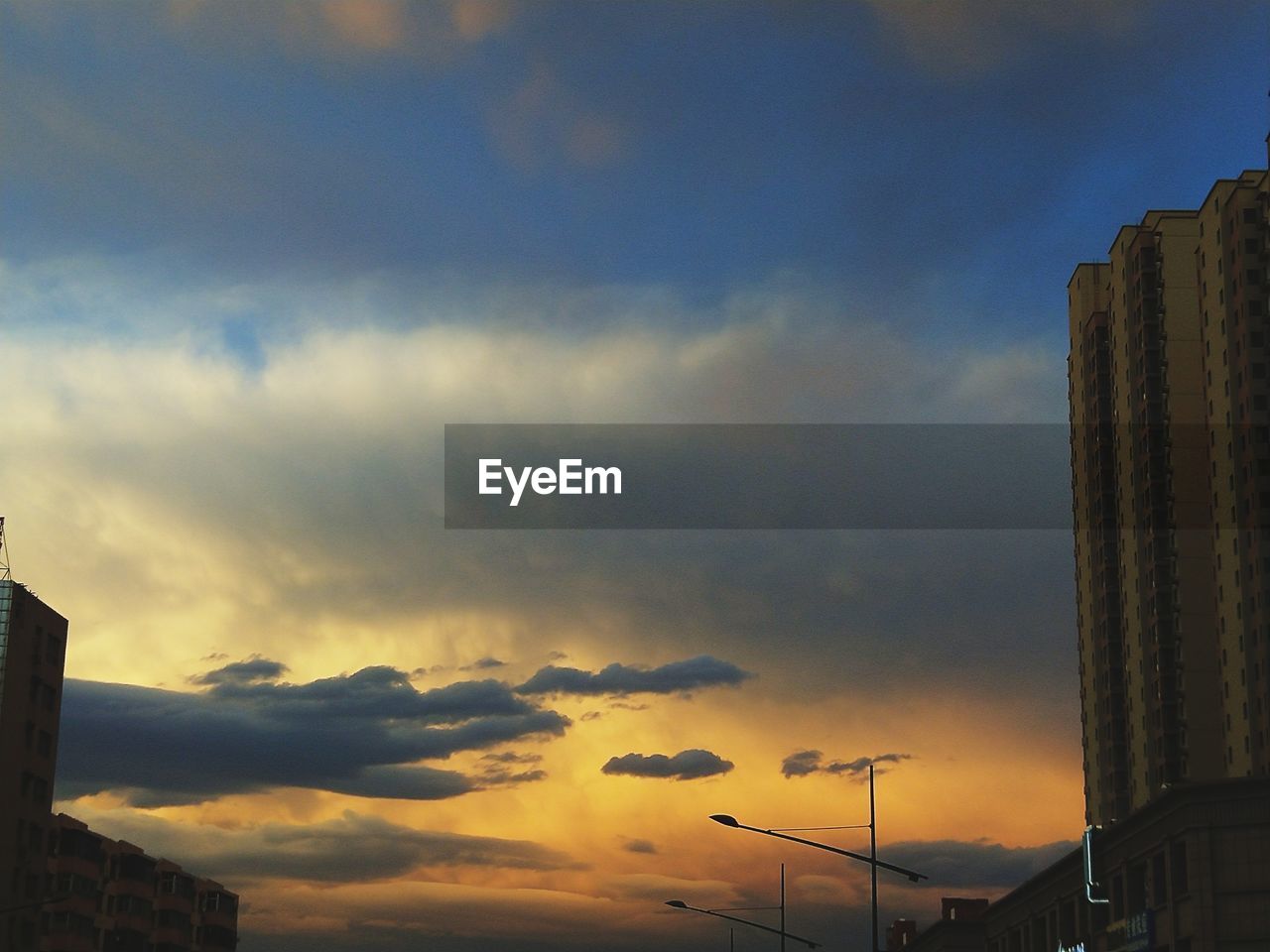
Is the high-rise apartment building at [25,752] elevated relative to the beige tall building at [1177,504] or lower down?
lower down

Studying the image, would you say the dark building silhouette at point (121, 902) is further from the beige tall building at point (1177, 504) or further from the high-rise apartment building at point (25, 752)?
the beige tall building at point (1177, 504)

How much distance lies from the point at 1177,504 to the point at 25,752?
98.8m

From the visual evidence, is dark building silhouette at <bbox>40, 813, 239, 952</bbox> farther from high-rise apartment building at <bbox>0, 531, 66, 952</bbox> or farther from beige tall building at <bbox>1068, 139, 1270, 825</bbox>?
beige tall building at <bbox>1068, 139, 1270, 825</bbox>

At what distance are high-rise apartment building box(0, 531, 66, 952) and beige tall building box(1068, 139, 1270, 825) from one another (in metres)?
94.1

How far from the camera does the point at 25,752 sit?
13300 centimetres

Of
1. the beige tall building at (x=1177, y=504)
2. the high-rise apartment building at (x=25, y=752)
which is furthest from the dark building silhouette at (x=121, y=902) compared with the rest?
the beige tall building at (x=1177, y=504)

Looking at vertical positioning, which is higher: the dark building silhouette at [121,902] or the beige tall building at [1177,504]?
the beige tall building at [1177,504]

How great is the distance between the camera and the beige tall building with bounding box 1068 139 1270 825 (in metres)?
130

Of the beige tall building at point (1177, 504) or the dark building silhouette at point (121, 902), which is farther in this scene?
the dark building silhouette at point (121, 902)

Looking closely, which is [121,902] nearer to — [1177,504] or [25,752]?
[25,752]

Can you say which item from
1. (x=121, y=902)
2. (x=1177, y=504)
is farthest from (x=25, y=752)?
(x=1177, y=504)

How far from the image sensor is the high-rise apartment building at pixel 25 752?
12888 cm

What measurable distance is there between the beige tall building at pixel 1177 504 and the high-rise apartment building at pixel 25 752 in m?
94.1

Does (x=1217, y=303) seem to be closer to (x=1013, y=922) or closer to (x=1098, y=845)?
(x=1013, y=922)
